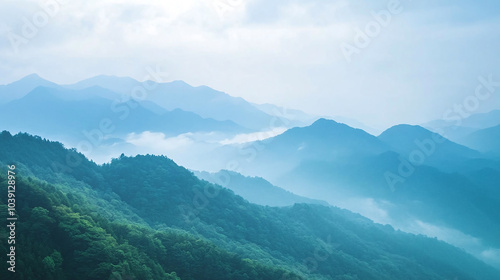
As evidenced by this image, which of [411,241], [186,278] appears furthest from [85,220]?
[411,241]

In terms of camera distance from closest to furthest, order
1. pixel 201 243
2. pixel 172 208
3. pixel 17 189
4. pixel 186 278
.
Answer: pixel 17 189 < pixel 186 278 < pixel 201 243 < pixel 172 208

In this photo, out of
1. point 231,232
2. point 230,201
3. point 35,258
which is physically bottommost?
point 35,258

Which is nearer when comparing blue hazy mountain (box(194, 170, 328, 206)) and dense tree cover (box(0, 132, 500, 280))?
dense tree cover (box(0, 132, 500, 280))

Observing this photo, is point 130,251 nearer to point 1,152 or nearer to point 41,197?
point 41,197

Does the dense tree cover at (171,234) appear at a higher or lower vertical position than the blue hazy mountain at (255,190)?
lower

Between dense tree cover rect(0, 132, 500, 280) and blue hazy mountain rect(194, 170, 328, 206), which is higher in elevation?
blue hazy mountain rect(194, 170, 328, 206)
